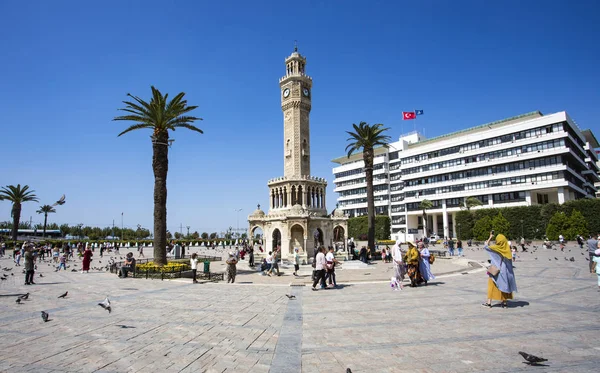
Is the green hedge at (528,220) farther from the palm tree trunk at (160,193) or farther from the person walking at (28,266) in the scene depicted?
the person walking at (28,266)

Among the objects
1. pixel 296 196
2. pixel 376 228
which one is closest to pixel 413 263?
pixel 296 196

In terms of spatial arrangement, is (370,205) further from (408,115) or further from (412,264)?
(408,115)

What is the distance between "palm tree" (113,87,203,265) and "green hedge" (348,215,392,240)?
54.6m

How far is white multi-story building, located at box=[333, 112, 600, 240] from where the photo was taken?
2255 inches

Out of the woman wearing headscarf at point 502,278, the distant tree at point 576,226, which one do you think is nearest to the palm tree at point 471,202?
the distant tree at point 576,226

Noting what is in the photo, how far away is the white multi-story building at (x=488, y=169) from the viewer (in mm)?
57281

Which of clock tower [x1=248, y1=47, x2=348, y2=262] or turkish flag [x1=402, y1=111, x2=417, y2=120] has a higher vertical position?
turkish flag [x1=402, y1=111, x2=417, y2=120]

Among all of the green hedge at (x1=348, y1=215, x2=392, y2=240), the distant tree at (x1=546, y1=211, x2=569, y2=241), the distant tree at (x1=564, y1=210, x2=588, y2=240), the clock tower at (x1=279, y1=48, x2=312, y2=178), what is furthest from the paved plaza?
the green hedge at (x1=348, y1=215, x2=392, y2=240)

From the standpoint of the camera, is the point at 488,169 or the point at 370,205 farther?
the point at 488,169

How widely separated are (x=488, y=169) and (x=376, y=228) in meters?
25.3

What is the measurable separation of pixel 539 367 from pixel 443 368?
156 centimetres

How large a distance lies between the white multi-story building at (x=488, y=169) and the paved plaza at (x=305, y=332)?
48793 mm

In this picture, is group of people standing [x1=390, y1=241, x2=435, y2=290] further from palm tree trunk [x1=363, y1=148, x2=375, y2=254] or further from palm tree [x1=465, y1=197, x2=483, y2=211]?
palm tree [x1=465, y1=197, x2=483, y2=211]

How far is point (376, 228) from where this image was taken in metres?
75.8
